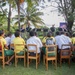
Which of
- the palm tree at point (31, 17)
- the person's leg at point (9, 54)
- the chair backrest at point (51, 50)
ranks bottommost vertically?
the person's leg at point (9, 54)

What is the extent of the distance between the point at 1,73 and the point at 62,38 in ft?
8.55

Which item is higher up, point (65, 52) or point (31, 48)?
point (31, 48)

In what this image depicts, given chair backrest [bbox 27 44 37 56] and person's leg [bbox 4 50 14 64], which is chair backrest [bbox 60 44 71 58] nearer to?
chair backrest [bbox 27 44 37 56]

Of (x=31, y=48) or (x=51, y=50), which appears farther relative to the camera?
(x=31, y=48)

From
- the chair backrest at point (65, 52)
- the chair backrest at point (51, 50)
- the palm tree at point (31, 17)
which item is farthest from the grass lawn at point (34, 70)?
the palm tree at point (31, 17)

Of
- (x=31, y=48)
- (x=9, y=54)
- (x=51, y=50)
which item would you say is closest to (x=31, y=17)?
(x=9, y=54)

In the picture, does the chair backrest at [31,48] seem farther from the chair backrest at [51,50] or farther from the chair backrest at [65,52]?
A: the chair backrest at [65,52]

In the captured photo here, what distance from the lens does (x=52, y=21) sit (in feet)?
111

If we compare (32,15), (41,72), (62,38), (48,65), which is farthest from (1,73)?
(32,15)

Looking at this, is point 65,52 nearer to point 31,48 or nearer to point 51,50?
point 51,50

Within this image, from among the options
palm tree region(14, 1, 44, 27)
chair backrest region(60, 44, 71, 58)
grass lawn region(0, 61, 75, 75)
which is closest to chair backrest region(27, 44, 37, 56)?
grass lawn region(0, 61, 75, 75)

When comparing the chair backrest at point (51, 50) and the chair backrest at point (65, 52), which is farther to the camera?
the chair backrest at point (65, 52)

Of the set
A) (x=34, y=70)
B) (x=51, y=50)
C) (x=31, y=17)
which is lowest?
(x=34, y=70)

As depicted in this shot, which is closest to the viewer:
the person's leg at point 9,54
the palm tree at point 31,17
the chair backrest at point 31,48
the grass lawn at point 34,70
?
the grass lawn at point 34,70
